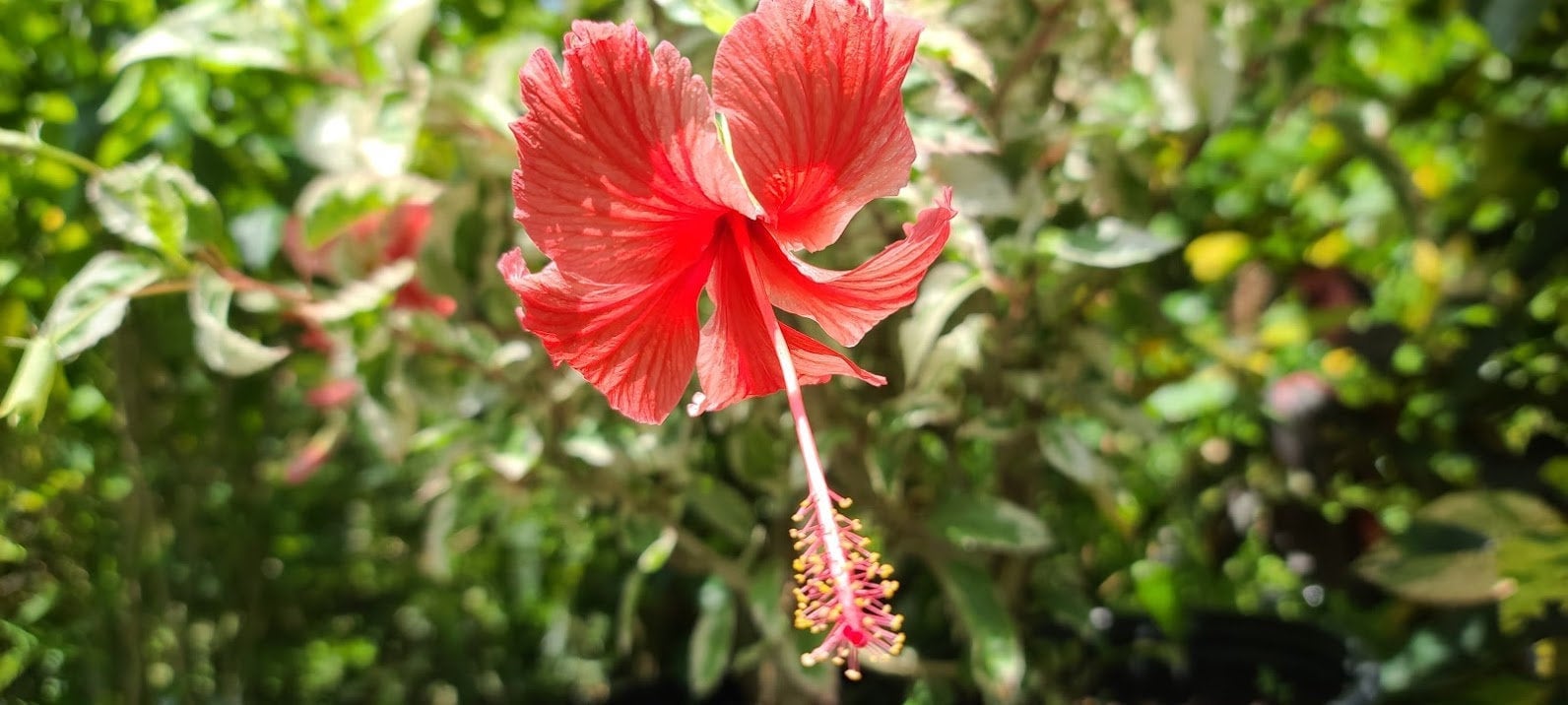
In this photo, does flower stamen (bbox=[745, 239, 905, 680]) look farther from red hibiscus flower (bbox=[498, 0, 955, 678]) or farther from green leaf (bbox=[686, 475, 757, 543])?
green leaf (bbox=[686, 475, 757, 543])

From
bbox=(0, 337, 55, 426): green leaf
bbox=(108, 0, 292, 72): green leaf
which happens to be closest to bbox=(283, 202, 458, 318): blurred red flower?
bbox=(108, 0, 292, 72): green leaf

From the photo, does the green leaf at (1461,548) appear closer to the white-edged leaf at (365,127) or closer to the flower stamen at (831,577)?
the flower stamen at (831,577)

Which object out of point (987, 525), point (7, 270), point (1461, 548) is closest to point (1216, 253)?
point (1461, 548)

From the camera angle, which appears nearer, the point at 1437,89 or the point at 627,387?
the point at 627,387

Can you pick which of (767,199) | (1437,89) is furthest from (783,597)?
(1437,89)

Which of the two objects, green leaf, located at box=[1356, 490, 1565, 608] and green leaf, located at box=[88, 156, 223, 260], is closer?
green leaf, located at box=[88, 156, 223, 260]

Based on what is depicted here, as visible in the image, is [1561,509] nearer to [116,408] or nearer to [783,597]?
[783,597]

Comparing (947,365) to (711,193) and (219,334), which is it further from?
(219,334)
